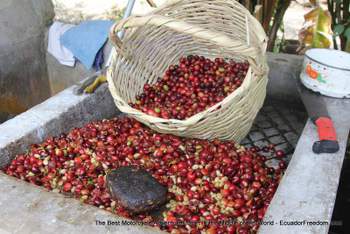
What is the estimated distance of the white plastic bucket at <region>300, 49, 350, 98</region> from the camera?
2.47 metres

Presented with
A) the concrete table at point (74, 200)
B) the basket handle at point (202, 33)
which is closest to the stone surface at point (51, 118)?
the concrete table at point (74, 200)

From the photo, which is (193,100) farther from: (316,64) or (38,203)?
(38,203)

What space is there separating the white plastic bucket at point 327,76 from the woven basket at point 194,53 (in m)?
0.43

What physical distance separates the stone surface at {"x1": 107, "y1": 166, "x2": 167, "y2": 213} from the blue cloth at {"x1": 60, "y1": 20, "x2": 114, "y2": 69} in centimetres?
201

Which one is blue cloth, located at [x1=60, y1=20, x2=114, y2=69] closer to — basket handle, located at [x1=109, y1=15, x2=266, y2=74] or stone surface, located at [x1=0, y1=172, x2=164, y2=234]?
basket handle, located at [x1=109, y1=15, x2=266, y2=74]

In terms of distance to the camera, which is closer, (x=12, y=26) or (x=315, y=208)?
(x=315, y=208)

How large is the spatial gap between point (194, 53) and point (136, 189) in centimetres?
148

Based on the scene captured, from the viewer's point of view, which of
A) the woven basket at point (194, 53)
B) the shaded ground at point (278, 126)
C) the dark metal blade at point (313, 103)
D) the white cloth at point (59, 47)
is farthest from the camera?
the white cloth at point (59, 47)

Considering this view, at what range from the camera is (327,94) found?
8.38 feet

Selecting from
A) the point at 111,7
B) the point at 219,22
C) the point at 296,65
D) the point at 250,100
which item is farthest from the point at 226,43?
the point at 111,7

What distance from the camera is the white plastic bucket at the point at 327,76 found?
247cm

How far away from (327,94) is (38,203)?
1.80 metres

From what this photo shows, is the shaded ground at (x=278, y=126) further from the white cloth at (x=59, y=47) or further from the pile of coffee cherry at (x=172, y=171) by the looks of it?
the white cloth at (x=59, y=47)

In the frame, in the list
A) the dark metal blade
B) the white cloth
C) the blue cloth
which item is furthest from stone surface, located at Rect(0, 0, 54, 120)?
the dark metal blade
